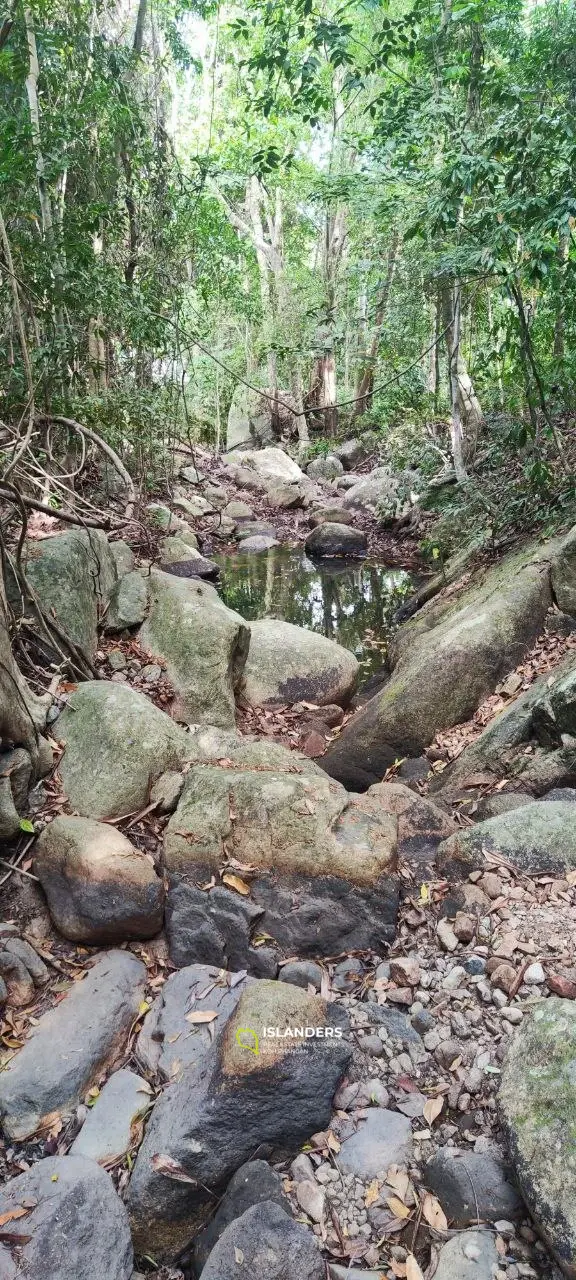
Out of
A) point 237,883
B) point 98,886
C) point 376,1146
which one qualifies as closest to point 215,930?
point 237,883

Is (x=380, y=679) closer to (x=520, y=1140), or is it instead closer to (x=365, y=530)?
(x=520, y=1140)

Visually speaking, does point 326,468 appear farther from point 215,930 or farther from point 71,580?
point 215,930

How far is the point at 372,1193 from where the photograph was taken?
2.17 m

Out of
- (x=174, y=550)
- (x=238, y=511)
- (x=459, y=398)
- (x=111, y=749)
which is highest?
(x=459, y=398)

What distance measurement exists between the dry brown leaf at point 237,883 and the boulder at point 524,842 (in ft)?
3.20

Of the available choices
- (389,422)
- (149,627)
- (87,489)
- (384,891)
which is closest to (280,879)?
(384,891)

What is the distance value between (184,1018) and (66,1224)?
78 centimetres

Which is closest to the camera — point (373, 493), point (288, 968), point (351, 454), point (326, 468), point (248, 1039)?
point (248, 1039)

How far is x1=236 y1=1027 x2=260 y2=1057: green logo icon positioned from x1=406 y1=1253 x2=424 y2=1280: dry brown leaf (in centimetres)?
71

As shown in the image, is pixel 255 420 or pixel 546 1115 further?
pixel 255 420

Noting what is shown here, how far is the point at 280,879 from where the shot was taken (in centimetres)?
326

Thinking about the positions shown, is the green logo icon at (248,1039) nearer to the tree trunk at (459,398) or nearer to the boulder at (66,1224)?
the boulder at (66,1224)

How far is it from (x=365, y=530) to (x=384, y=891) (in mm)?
10935

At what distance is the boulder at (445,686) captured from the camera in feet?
17.6
